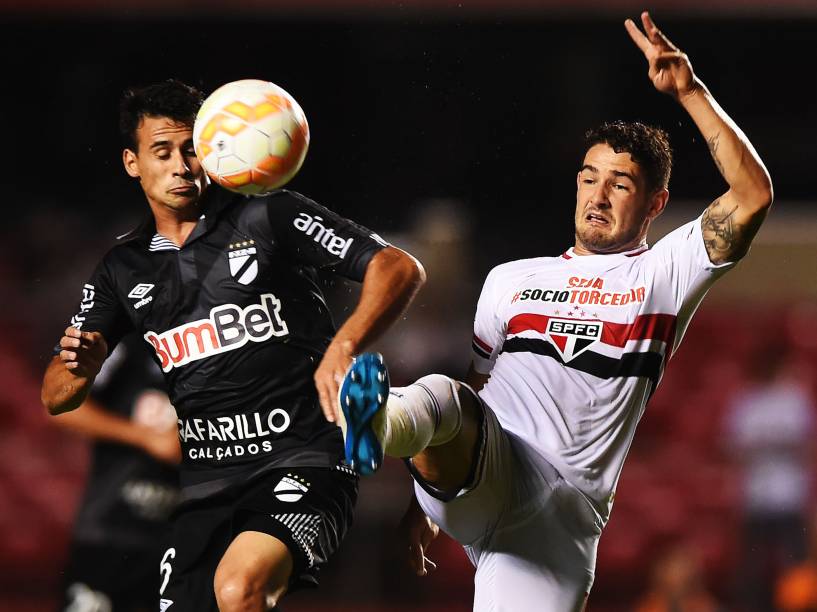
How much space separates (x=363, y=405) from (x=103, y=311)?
57.5 inches

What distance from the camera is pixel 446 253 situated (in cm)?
1205

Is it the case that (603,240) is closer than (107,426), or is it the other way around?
(603,240)

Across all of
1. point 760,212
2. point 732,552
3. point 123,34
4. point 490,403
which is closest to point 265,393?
point 490,403

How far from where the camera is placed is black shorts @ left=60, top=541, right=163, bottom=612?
6.18 meters

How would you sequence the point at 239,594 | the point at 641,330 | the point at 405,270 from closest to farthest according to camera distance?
1. the point at 239,594
2. the point at 405,270
3. the point at 641,330

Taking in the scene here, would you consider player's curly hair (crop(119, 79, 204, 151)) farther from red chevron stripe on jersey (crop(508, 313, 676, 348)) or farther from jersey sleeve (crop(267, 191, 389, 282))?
red chevron stripe on jersey (crop(508, 313, 676, 348))

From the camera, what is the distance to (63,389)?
4.62m

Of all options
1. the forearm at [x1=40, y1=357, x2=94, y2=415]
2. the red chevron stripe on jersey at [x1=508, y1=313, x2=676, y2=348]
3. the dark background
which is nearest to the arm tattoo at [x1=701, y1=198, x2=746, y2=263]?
the red chevron stripe on jersey at [x1=508, y1=313, x2=676, y2=348]

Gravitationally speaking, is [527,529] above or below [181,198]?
below

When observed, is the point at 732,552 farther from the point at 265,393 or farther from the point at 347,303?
the point at 265,393

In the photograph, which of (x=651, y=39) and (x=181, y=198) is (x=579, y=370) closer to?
(x=651, y=39)

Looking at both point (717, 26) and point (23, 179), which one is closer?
point (23, 179)

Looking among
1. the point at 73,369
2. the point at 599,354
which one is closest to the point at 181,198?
the point at 73,369

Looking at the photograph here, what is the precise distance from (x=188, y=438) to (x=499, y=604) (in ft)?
4.22
